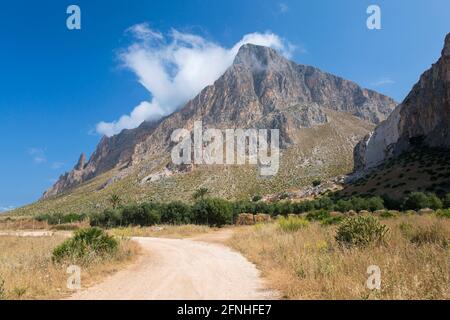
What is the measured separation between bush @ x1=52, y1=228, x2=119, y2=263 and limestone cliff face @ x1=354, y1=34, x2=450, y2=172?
84.1 meters

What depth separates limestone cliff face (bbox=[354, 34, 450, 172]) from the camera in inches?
3295

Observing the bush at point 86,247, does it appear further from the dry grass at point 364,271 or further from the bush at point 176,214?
the bush at point 176,214

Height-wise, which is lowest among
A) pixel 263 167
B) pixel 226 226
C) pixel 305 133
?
pixel 226 226

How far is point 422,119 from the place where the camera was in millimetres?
91438

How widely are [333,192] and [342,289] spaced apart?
78.8 m

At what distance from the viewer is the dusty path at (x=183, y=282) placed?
804cm

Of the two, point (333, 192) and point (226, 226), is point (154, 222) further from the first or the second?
point (333, 192)

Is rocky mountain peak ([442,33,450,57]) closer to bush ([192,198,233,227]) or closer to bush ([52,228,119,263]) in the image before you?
bush ([192,198,233,227])

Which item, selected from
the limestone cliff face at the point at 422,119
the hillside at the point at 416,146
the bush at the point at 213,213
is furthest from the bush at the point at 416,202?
the limestone cliff face at the point at 422,119

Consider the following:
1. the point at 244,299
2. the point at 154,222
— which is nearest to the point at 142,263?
the point at 244,299

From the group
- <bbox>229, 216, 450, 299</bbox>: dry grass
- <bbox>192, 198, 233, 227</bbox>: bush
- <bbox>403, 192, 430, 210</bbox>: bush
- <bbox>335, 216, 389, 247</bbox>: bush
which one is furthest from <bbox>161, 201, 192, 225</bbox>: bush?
<bbox>335, 216, 389, 247</bbox>: bush

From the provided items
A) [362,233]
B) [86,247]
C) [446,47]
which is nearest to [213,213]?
[86,247]
